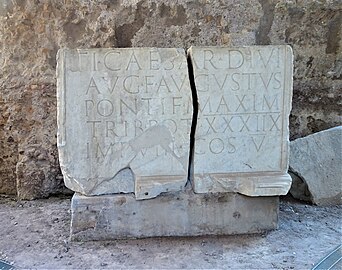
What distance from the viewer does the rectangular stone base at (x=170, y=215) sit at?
246 centimetres

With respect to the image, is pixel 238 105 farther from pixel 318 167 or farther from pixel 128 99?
pixel 318 167

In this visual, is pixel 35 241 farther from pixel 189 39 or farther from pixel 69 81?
pixel 189 39

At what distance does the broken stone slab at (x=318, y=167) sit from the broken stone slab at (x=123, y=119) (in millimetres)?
927

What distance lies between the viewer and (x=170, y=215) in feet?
8.25

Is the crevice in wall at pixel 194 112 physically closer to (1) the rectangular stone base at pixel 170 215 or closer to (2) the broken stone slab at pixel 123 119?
(2) the broken stone slab at pixel 123 119

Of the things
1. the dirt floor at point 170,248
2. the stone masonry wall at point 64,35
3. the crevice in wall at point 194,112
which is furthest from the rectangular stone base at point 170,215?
the stone masonry wall at point 64,35

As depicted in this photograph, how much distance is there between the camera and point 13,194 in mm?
3197

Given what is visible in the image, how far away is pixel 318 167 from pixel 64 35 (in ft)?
6.13

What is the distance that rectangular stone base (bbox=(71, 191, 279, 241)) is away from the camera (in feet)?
8.07

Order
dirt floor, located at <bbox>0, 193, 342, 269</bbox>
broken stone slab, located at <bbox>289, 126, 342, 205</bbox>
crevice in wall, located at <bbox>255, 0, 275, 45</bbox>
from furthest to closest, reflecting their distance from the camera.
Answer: crevice in wall, located at <bbox>255, 0, 275, 45</bbox>, broken stone slab, located at <bbox>289, 126, 342, 205</bbox>, dirt floor, located at <bbox>0, 193, 342, 269</bbox>

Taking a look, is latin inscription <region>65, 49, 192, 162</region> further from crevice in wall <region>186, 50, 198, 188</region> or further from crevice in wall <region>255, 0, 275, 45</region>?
crevice in wall <region>255, 0, 275, 45</region>

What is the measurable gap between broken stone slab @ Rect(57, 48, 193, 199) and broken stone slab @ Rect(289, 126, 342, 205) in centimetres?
93

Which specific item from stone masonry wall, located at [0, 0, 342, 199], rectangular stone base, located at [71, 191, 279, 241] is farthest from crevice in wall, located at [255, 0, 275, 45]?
rectangular stone base, located at [71, 191, 279, 241]

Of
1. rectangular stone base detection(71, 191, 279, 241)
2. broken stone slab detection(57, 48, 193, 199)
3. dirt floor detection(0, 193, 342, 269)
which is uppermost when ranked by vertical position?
broken stone slab detection(57, 48, 193, 199)
